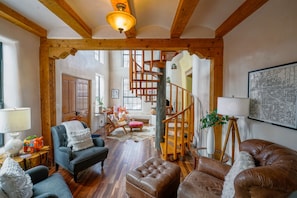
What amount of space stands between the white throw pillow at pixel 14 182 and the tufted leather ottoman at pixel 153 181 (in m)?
1.08

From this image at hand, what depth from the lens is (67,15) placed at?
7.13 feet

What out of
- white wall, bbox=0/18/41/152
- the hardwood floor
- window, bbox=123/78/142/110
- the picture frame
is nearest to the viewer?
the hardwood floor

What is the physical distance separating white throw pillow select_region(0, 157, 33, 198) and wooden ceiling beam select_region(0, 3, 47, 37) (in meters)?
1.99

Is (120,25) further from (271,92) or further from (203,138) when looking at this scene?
(203,138)

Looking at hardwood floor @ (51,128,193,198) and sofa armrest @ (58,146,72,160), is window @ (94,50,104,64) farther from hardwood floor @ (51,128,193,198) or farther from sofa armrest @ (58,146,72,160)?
sofa armrest @ (58,146,72,160)

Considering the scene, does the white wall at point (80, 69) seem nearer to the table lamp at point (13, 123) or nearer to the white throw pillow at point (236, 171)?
the table lamp at point (13, 123)

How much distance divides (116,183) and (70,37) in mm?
2788

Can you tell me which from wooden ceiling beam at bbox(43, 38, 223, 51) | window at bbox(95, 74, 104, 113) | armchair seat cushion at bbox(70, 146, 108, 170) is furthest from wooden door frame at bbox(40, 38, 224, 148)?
window at bbox(95, 74, 104, 113)

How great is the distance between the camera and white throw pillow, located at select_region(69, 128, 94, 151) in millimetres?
2777

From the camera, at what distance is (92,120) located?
5.61 m

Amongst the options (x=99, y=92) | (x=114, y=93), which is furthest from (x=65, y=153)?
(x=114, y=93)

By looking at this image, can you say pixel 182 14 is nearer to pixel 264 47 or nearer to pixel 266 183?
pixel 264 47

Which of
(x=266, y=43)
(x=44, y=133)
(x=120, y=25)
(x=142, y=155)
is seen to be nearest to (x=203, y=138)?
(x=142, y=155)

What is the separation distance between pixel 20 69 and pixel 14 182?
1965 millimetres
